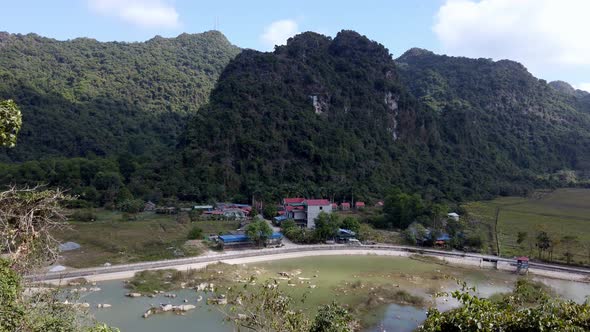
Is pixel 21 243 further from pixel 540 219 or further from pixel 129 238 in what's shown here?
pixel 540 219

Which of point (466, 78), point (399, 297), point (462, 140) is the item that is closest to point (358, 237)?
point (399, 297)

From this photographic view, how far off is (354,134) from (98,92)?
223 ft

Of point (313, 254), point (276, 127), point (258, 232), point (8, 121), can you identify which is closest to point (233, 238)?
point (258, 232)

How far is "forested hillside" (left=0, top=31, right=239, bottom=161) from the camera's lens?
285 feet

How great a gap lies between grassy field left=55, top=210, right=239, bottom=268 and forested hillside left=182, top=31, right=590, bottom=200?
580 inches

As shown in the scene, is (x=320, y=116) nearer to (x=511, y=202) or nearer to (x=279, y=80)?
(x=279, y=80)

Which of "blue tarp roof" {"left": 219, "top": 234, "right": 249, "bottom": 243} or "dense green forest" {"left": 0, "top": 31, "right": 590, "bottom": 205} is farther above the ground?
"dense green forest" {"left": 0, "top": 31, "right": 590, "bottom": 205}

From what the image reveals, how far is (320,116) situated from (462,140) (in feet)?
142

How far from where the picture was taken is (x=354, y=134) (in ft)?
308

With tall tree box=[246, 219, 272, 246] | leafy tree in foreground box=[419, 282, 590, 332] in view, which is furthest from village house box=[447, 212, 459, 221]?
leafy tree in foreground box=[419, 282, 590, 332]

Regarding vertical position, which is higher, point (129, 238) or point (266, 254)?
point (129, 238)

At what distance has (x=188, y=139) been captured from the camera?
75812mm

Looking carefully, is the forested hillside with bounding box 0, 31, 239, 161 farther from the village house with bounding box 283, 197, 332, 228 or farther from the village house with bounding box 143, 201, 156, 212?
the village house with bounding box 283, 197, 332, 228

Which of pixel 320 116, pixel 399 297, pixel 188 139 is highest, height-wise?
pixel 320 116
